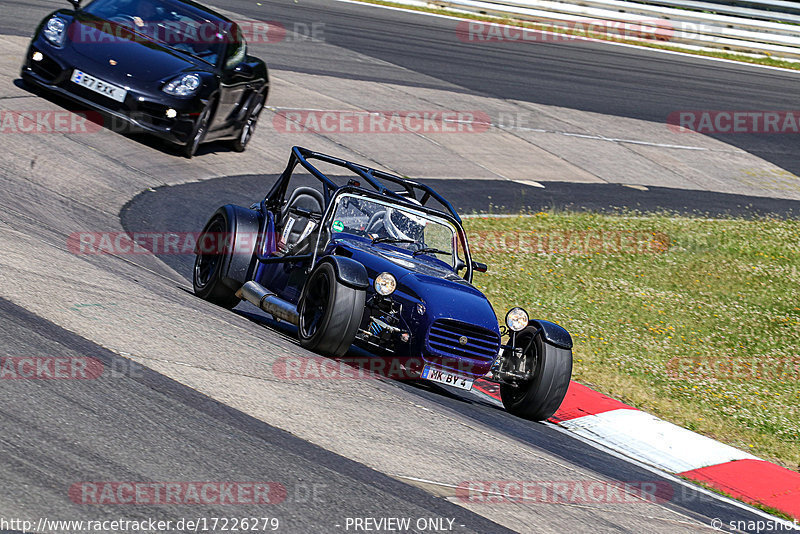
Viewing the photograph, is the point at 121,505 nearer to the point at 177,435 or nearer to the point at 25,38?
the point at 177,435

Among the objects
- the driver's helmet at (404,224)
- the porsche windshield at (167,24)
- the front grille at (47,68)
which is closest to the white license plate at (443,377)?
the driver's helmet at (404,224)

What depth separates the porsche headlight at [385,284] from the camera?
7320mm

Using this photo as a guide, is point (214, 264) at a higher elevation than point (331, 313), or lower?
lower

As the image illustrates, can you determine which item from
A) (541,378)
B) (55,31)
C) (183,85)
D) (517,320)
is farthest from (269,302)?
(55,31)

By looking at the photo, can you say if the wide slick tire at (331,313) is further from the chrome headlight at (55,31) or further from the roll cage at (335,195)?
the chrome headlight at (55,31)

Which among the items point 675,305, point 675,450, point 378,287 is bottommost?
point 675,450

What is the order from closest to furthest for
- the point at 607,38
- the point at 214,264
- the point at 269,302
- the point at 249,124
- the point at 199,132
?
the point at 269,302, the point at 214,264, the point at 199,132, the point at 249,124, the point at 607,38

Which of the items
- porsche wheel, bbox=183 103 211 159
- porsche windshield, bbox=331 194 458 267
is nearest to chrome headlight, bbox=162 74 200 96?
porsche wheel, bbox=183 103 211 159

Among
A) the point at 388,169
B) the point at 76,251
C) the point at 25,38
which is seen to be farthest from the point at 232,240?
the point at 25,38

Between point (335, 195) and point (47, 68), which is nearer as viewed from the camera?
point (335, 195)

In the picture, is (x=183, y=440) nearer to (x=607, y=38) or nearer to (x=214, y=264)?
(x=214, y=264)

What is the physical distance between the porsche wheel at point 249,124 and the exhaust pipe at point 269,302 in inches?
244

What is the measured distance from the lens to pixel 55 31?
12648 mm

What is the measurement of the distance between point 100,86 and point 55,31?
1.05 meters
